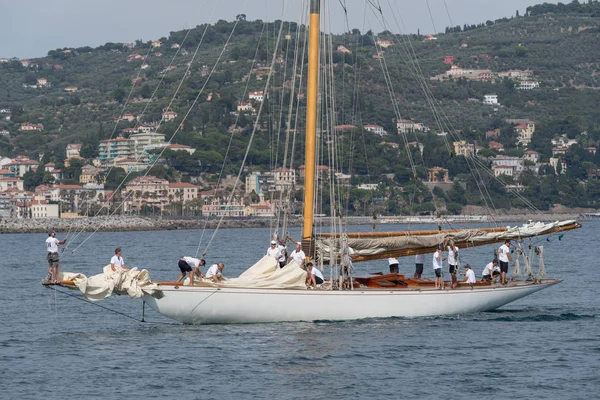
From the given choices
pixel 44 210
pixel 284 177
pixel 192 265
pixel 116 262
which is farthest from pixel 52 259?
pixel 44 210

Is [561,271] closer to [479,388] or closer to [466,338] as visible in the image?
[466,338]

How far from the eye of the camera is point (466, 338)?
27578 mm

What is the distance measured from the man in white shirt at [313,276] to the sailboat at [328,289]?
0.70 feet

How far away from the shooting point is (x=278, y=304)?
27359mm

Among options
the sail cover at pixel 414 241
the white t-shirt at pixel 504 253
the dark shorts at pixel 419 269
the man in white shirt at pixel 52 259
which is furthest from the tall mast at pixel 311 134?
the man in white shirt at pixel 52 259

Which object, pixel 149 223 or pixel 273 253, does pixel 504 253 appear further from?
pixel 149 223

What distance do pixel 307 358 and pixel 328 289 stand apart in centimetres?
333

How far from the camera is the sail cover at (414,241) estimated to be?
29.8 meters

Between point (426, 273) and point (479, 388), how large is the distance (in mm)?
29573

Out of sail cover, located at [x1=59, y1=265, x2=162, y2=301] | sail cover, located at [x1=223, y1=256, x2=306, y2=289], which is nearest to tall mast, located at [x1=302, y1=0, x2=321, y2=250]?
sail cover, located at [x1=223, y1=256, x2=306, y2=289]

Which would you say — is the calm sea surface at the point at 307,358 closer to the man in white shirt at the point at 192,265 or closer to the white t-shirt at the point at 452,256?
the man in white shirt at the point at 192,265

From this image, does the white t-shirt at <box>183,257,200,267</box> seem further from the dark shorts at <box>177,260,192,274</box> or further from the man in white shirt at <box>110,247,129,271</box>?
the man in white shirt at <box>110,247,129,271</box>

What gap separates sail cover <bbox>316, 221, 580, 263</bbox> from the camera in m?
29.8

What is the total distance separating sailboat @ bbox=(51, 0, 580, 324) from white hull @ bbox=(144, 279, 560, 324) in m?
0.02
